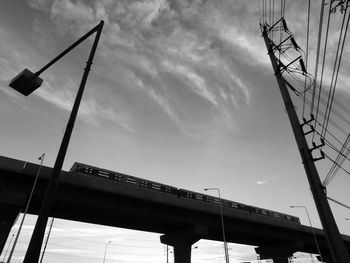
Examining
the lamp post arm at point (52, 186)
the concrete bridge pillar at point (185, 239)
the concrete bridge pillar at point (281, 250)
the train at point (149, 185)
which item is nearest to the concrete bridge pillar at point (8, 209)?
the train at point (149, 185)

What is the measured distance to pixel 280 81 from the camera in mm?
16344

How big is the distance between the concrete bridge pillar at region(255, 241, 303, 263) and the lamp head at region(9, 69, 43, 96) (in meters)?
54.2

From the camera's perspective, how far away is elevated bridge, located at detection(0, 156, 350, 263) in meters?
23.6

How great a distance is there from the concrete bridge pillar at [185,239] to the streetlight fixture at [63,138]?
3186 centimetres

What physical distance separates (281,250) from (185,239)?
25.0 meters

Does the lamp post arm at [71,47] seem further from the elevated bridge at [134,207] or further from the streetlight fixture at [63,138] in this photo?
the elevated bridge at [134,207]

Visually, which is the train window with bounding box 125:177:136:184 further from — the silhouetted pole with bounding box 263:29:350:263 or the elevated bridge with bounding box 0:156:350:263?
the silhouetted pole with bounding box 263:29:350:263

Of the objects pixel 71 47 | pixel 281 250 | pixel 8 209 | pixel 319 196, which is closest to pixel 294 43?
pixel 319 196

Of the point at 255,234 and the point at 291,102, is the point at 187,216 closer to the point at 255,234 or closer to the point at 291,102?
the point at 255,234

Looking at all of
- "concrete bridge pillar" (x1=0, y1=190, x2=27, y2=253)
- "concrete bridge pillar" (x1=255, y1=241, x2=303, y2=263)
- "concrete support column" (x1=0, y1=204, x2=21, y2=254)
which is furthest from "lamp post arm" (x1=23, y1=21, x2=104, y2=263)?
"concrete bridge pillar" (x1=255, y1=241, x2=303, y2=263)

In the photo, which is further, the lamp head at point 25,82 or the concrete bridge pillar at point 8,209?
the concrete bridge pillar at point 8,209

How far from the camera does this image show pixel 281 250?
49.4 meters

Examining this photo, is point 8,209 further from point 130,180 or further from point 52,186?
point 52,186

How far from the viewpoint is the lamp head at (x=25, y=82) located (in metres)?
6.81
